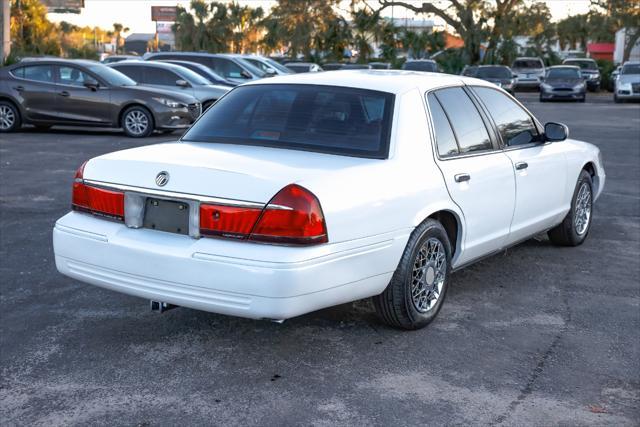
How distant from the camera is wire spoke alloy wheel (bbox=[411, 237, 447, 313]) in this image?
5.10 m

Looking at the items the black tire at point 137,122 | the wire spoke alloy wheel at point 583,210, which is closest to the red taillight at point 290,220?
the wire spoke alloy wheel at point 583,210

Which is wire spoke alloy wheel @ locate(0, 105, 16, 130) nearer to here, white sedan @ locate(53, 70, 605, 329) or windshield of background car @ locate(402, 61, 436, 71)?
white sedan @ locate(53, 70, 605, 329)

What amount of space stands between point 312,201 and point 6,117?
14184mm

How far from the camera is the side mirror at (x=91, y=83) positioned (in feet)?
54.6

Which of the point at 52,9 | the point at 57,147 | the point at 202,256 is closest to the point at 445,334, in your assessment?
the point at 202,256

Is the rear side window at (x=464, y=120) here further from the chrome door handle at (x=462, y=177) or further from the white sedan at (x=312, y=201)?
the chrome door handle at (x=462, y=177)

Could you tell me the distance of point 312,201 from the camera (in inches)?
169

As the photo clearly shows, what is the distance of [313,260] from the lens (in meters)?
4.25

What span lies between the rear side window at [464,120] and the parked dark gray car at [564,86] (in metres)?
28.5

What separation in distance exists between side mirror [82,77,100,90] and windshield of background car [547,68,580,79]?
21.7m

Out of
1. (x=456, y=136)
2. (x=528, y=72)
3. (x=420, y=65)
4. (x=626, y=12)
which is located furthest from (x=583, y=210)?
(x=626, y=12)

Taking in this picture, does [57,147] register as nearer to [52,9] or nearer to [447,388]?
[447,388]

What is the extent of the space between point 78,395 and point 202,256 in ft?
2.87

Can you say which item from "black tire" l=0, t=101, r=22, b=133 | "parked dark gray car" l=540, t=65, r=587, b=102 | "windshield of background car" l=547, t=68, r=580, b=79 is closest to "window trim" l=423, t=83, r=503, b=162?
"black tire" l=0, t=101, r=22, b=133
